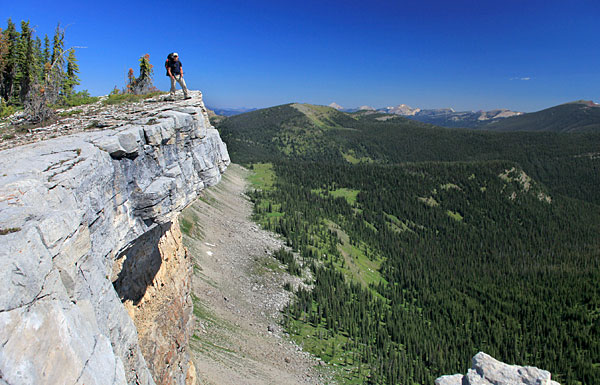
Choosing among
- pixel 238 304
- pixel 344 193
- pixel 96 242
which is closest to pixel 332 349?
pixel 238 304

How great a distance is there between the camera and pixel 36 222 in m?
6.30

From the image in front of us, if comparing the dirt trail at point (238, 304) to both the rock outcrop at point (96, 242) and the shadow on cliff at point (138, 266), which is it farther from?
the rock outcrop at point (96, 242)

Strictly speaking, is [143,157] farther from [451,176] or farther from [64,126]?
[451,176]

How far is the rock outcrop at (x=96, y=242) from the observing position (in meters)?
5.35

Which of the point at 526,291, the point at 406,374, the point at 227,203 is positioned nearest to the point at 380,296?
the point at 406,374

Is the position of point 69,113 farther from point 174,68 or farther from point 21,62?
point 21,62

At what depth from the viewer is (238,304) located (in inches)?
1594

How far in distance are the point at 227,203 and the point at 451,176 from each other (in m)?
97.2

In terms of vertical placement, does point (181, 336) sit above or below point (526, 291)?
above

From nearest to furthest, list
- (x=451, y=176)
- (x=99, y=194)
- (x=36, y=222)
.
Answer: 1. (x=36, y=222)
2. (x=99, y=194)
3. (x=451, y=176)

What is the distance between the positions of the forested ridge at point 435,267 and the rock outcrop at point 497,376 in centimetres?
1993

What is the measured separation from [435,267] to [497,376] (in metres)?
66.7

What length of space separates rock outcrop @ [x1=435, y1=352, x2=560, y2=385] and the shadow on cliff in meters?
17.4

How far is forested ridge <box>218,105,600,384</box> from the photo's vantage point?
153 ft
